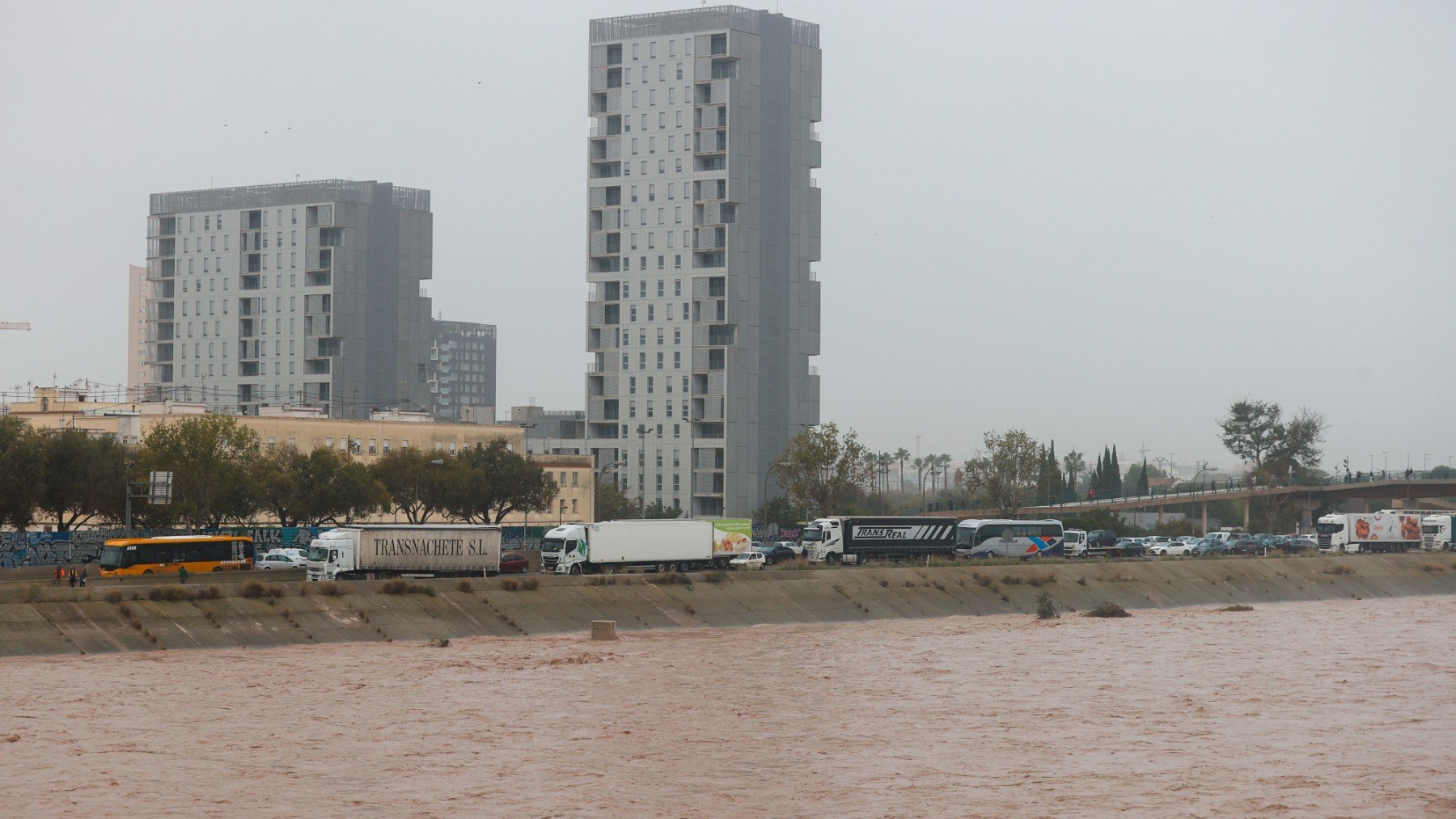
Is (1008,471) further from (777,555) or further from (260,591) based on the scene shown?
(260,591)

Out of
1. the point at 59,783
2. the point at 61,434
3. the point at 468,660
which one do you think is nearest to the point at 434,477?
Answer: the point at 61,434

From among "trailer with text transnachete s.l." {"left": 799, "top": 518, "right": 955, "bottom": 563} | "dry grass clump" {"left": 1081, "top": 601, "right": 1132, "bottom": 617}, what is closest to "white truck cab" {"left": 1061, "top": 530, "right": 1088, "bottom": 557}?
"trailer with text transnachete s.l." {"left": 799, "top": 518, "right": 955, "bottom": 563}

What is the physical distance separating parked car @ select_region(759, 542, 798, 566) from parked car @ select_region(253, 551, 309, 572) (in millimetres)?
28427

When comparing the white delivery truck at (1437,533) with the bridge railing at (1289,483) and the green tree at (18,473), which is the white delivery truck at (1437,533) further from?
the green tree at (18,473)

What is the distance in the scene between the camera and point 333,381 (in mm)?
195875

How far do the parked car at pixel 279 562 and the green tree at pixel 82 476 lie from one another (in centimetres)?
1339

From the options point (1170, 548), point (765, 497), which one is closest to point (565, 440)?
point (765, 497)

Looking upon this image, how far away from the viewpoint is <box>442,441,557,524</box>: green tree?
115m

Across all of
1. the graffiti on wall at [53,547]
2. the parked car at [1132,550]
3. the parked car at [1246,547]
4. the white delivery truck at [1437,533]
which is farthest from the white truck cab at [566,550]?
the white delivery truck at [1437,533]

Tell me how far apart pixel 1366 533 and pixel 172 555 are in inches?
3423

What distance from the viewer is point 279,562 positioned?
8200 cm

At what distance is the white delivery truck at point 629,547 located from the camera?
251ft

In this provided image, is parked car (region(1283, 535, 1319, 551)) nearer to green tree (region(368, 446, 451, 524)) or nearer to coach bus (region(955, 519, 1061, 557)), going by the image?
coach bus (region(955, 519, 1061, 557))

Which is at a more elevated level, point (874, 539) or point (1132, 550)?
point (874, 539)
